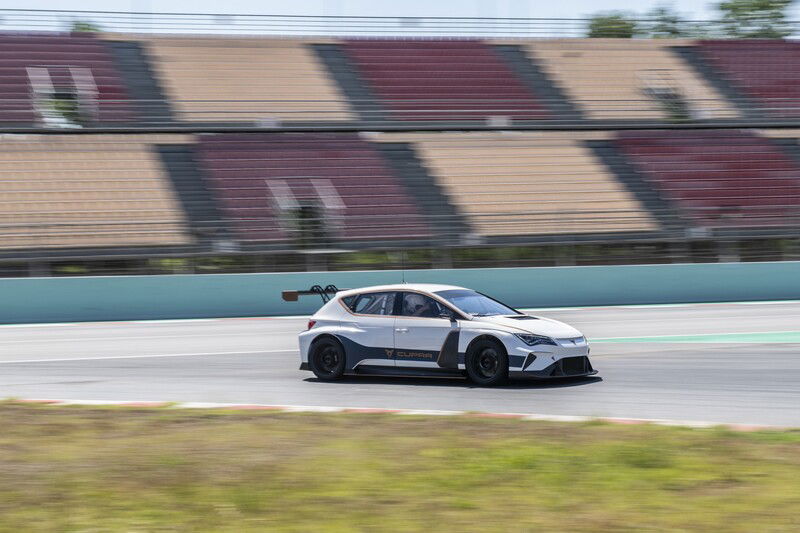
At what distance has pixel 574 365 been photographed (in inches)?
467

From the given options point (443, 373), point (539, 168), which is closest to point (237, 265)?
point (539, 168)

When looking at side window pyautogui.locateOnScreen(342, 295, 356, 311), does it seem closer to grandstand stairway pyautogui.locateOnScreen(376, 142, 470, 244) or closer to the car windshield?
the car windshield

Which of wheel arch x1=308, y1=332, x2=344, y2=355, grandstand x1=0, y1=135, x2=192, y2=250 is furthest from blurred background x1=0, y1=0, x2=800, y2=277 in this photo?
wheel arch x1=308, y1=332, x2=344, y2=355

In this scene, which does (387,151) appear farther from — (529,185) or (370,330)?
(370,330)

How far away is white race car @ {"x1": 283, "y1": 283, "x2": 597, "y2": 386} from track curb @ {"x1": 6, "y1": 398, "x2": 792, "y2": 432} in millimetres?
1689

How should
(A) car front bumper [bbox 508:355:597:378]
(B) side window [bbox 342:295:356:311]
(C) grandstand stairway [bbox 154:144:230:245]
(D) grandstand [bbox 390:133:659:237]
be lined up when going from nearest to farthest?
(A) car front bumper [bbox 508:355:597:378] < (B) side window [bbox 342:295:356:311] < (C) grandstand stairway [bbox 154:144:230:245] < (D) grandstand [bbox 390:133:659:237]

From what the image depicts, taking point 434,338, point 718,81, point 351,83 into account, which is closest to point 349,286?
point 434,338

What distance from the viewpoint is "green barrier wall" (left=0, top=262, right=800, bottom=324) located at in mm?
23250

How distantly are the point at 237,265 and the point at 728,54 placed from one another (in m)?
23.7

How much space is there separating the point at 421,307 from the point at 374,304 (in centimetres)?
67

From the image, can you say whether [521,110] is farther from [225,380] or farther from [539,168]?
[225,380]

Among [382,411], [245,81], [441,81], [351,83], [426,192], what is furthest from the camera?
[441,81]

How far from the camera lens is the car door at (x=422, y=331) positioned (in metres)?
12.1

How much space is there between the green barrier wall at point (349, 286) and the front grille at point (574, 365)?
12.1 m
